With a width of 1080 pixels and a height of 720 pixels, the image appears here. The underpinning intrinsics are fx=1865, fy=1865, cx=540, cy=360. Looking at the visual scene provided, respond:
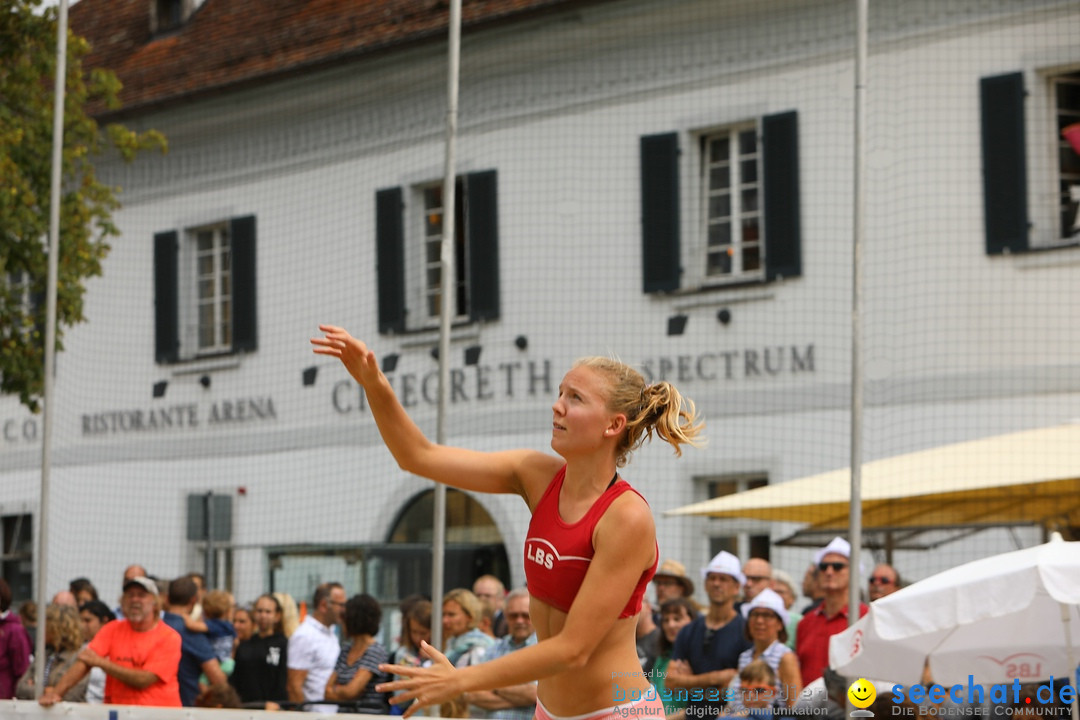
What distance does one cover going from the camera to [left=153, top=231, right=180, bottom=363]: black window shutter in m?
22.4

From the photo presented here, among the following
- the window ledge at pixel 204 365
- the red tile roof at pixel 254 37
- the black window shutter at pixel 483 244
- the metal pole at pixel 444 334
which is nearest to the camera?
the metal pole at pixel 444 334

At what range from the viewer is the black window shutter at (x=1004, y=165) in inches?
617

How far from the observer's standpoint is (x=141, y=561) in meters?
22.3

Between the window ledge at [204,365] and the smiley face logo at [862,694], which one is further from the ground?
the window ledge at [204,365]

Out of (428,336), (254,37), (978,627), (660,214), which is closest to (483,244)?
(428,336)

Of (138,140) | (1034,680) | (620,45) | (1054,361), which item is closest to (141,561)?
(138,140)

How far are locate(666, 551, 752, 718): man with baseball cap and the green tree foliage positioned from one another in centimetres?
693

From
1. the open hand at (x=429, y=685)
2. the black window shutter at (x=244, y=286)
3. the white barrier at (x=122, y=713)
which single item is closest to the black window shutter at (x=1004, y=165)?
the black window shutter at (x=244, y=286)

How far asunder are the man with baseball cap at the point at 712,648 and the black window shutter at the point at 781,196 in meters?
7.22

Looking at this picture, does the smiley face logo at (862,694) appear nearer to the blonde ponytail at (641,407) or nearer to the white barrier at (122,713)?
the white barrier at (122,713)

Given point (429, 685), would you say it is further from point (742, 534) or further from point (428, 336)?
point (428, 336)

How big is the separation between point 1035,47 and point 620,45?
4.46 meters

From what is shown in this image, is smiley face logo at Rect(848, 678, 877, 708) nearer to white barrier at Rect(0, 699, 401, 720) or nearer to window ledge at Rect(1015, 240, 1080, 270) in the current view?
white barrier at Rect(0, 699, 401, 720)

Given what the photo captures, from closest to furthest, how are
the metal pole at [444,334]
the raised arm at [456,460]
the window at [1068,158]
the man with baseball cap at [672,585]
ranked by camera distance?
1. the raised arm at [456,460]
2. the metal pole at [444,334]
3. the man with baseball cap at [672,585]
4. the window at [1068,158]
